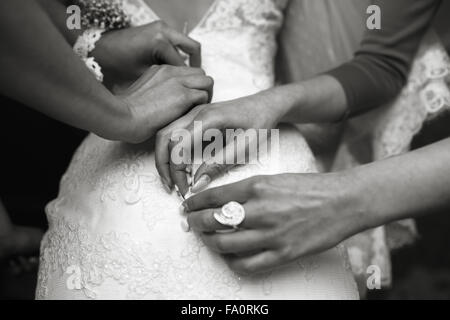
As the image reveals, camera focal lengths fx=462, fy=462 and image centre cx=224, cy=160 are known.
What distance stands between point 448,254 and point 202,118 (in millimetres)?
1023

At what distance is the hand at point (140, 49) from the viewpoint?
0.72m

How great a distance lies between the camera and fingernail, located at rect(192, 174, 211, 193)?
59 cm

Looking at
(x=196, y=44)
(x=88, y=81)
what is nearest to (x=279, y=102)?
(x=196, y=44)

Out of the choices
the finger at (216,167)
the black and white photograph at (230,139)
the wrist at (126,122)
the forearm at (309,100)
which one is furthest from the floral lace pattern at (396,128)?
the wrist at (126,122)

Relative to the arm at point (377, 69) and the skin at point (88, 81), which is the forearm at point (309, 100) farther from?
the skin at point (88, 81)

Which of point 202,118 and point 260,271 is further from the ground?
point 202,118

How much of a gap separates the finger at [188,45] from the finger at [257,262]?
35cm

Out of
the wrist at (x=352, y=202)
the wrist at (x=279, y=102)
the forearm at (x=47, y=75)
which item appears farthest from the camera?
the wrist at (x=279, y=102)

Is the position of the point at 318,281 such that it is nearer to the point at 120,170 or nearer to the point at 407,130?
the point at 120,170

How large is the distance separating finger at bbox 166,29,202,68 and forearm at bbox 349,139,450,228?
329 millimetres

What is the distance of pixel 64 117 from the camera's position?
0.53 meters

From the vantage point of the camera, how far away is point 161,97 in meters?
0.63

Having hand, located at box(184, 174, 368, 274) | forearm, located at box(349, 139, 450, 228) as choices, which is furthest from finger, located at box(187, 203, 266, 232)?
forearm, located at box(349, 139, 450, 228)

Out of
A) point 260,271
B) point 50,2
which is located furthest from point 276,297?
point 50,2
